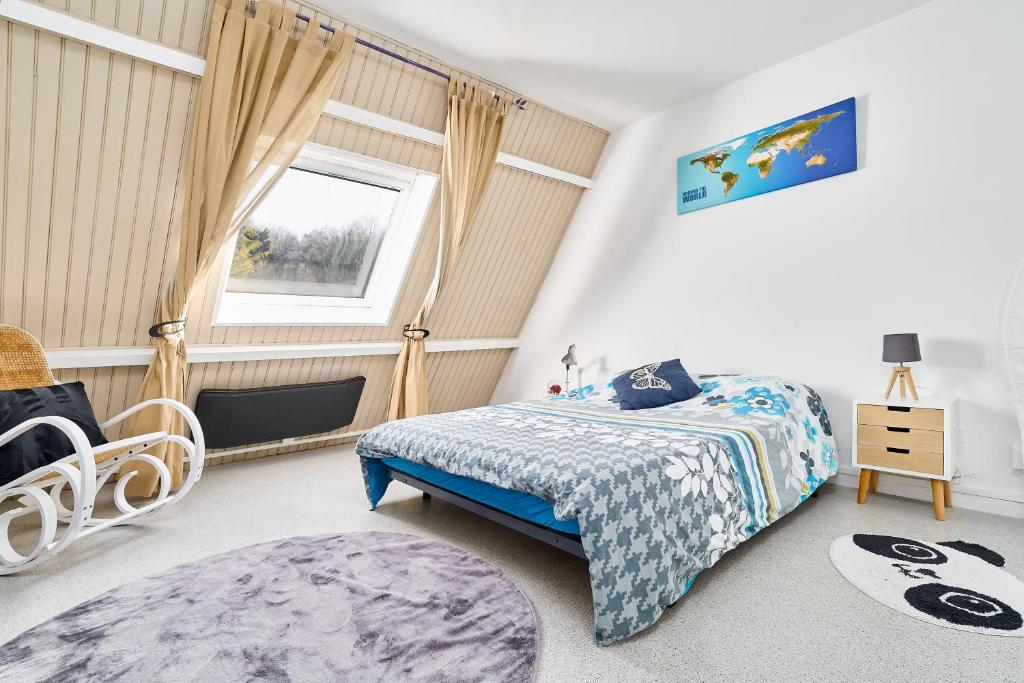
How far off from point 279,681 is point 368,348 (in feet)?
9.62

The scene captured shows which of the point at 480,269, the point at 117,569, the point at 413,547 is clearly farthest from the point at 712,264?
the point at 117,569

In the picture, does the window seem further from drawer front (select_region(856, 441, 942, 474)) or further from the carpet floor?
drawer front (select_region(856, 441, 942, 474))

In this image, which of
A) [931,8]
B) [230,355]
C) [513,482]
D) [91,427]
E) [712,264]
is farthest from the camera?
[712,264]

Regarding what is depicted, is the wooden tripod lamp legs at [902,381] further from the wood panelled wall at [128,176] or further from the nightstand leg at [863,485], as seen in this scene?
the wood panelled wall at [128,176]

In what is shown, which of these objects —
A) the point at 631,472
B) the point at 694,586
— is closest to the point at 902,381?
the point at 694,586

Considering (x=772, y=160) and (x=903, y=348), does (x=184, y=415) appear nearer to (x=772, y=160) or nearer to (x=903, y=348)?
(x=903, y=348)

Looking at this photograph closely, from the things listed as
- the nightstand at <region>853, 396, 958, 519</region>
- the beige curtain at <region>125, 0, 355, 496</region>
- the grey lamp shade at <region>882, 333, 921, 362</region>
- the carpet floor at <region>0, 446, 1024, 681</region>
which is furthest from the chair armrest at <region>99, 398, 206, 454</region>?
the grey lamp shade at <region>882, 333, 921, 362</region>

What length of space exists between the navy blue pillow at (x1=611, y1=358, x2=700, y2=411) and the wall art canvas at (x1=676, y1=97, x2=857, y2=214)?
53.4 inches

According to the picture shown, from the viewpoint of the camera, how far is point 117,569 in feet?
7.50

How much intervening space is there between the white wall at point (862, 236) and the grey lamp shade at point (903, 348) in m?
0.26

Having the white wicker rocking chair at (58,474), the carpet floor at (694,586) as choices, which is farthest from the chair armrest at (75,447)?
the carpet floor at (694,586)

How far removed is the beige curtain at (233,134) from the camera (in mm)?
2895

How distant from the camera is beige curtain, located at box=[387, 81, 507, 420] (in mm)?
3848

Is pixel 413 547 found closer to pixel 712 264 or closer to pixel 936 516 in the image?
pixel 936 516
